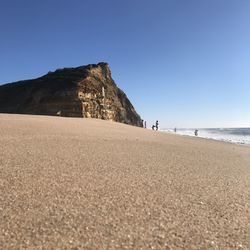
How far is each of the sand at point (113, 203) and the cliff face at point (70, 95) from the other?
832 inches

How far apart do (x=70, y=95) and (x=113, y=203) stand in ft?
79.5

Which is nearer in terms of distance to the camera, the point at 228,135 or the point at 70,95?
the point at 70,95

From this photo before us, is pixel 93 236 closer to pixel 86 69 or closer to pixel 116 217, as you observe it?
pixel 116 217

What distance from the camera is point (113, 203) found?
3699mm

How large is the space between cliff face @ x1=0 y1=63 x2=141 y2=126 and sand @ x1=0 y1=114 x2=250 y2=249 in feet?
69.4

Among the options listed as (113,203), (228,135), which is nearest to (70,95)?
(113,203)

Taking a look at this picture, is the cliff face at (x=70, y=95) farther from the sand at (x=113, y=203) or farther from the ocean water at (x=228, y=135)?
the sand at (x=113, y=203)

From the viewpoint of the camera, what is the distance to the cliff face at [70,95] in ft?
90.0

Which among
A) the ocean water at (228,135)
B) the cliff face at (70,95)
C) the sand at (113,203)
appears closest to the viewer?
the sand at (113,203)

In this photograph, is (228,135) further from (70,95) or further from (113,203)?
(113,203)

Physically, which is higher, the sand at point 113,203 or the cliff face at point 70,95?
the cliff face at point 70,95

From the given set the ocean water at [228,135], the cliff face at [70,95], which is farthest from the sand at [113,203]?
the cliff face at [70,95]

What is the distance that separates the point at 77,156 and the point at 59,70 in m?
27.3

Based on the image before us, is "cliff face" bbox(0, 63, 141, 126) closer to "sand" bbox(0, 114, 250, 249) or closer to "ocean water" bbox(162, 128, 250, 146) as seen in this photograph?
"ocean water" bbox(162, 128, 250, 146)
